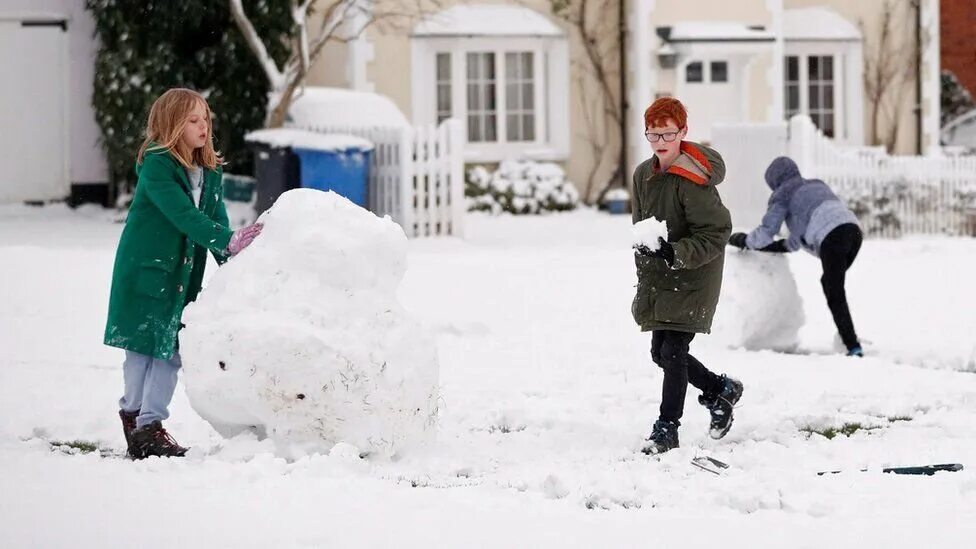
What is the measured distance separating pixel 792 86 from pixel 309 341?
57.9 feet

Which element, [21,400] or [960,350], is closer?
[21,400]

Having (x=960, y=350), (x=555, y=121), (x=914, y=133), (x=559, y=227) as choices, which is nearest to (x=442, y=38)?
(x=555, y=121)

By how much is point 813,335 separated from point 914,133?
12.9m

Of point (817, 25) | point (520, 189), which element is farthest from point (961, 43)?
point (520, 189)

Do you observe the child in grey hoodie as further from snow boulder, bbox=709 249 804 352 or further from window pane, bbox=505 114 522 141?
window pane, bbox=505 114 522 141

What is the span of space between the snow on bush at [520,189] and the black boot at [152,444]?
46.4ft

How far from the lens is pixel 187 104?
20.7 feet

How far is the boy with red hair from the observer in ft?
21.7

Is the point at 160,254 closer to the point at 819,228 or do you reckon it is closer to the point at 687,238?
the point at 687,238

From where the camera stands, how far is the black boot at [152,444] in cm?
621

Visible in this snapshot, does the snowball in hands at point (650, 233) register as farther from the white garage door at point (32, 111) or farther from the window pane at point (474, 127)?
the window pane at point (474, 127)

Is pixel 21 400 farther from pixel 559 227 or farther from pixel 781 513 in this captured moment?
pixel 559 227

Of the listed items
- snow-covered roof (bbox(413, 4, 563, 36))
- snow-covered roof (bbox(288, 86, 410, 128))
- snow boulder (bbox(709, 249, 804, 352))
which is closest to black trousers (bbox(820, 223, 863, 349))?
snow boulder (bbox(709, 249, 804, 352))

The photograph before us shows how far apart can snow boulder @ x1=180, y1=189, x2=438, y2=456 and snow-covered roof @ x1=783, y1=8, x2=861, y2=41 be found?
1697 centimetres
